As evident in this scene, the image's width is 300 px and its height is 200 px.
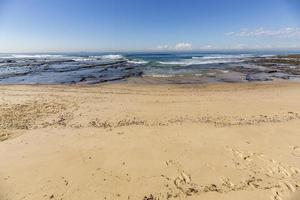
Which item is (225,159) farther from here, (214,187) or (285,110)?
(285,110)

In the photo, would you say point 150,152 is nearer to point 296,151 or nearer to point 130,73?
point 296,151

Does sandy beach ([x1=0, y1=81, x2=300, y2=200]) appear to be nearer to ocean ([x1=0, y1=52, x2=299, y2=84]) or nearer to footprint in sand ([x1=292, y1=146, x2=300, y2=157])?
footprint in sand ([x1=292, y1=146, x2=300, y2=157])

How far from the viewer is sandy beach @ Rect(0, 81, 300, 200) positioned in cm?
444

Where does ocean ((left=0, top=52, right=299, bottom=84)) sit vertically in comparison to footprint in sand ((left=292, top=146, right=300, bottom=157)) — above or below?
above

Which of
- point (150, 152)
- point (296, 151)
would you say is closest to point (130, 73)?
point (150, 152)

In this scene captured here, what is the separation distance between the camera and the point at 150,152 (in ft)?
19.3

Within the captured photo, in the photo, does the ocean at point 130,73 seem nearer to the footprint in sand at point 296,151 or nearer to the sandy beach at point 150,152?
the sandy beach at point 150,152

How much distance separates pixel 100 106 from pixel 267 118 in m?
6.47

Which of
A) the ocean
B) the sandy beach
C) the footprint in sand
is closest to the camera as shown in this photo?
the sandy beach

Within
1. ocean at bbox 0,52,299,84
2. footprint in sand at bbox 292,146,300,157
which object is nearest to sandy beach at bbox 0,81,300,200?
footprint in sand at bbox 292,146,300,157

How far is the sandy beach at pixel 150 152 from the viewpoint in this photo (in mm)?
4438

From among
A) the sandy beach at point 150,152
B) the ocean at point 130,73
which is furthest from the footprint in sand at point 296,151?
the ocean at point 130,73

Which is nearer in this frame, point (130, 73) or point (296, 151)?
point (296, 151)

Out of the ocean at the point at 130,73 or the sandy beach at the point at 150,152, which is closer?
the sandy beach at the point at 150,152
